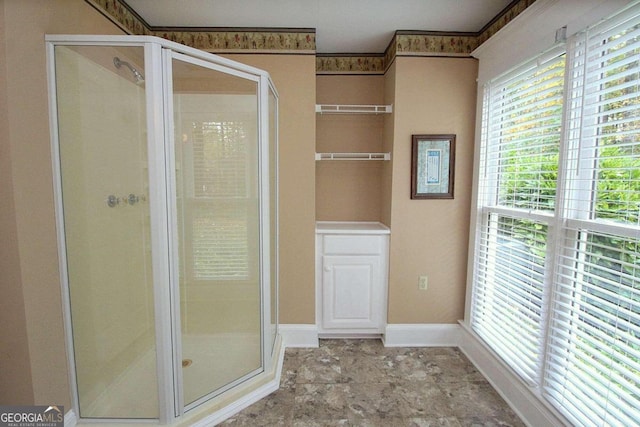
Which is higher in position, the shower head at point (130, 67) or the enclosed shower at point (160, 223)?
the shower head at point (130, 67)

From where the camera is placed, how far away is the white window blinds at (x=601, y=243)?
1.14 m

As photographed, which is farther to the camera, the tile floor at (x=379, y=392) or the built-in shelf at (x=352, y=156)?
the built-in shelf at (x=352, y=156)

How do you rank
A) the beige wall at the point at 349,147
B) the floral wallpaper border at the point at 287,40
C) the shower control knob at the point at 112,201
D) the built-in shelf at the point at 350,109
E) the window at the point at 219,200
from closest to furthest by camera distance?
1. the shower control knob at the point at 112,201
2. the window at the point at 219,200
3. the floral wallpaper border at the point at 287,40
4. the built-in shelf at the point at 350,109
5. the beige wall at the point at 349,147

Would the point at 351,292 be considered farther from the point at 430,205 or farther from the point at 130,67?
the point at 130,67

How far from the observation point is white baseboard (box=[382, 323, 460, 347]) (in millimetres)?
2400

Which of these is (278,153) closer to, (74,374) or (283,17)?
(283,17)

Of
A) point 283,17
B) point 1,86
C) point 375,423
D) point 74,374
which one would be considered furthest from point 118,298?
point 283,17

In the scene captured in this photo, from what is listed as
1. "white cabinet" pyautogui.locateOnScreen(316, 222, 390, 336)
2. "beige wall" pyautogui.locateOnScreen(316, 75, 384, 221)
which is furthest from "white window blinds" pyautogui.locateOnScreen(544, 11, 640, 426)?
"beige wall" pyautogui.locateOnScreen(316, 75, 384, 221)

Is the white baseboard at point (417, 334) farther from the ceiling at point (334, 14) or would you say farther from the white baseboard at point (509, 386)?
the ceiling at point (334, 14)

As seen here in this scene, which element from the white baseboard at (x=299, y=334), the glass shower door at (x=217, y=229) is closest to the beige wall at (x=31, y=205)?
the glass shower door at (x=217, y=229)

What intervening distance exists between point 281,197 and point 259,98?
77cm

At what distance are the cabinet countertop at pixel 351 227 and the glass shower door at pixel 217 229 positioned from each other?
0.70m

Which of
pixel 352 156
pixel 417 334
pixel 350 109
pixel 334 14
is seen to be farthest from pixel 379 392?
pixel 334 14

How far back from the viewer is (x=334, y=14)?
1.98 m
